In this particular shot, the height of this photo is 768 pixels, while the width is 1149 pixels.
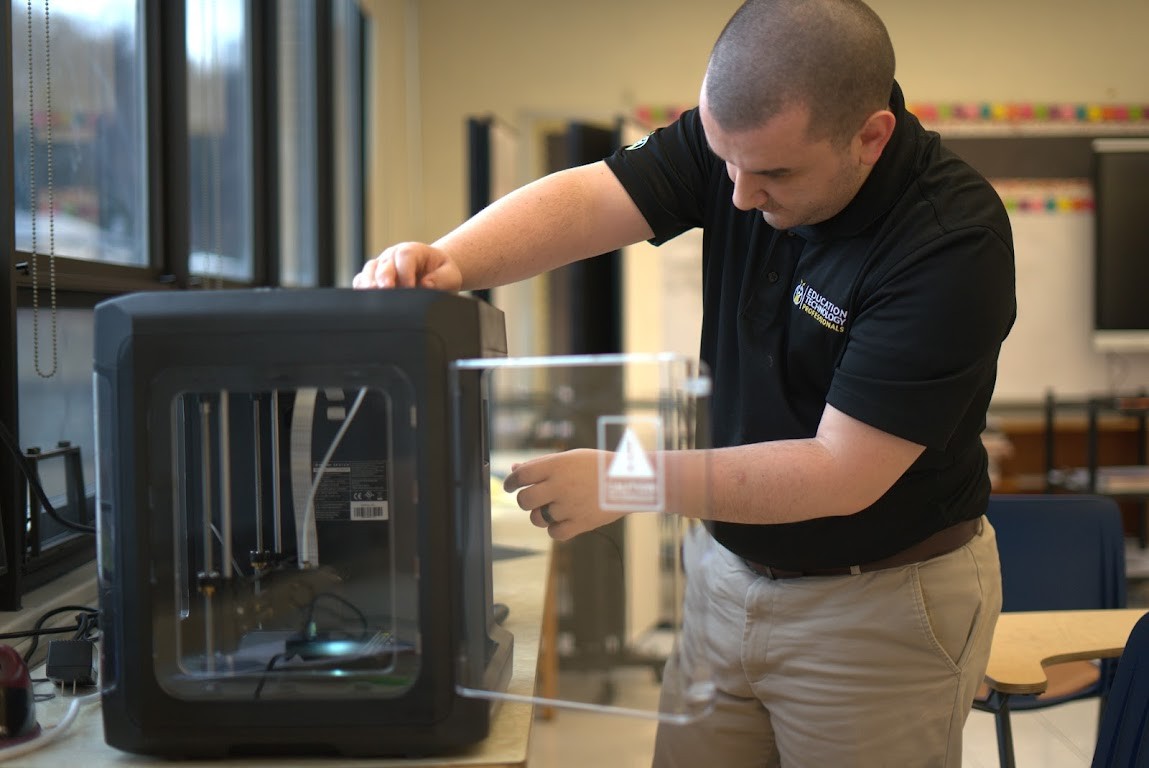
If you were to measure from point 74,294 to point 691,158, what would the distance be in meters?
1.07

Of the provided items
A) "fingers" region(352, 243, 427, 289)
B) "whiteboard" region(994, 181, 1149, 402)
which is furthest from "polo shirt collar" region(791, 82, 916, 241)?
"whiteboard" region(994, 181, 1149, 402)

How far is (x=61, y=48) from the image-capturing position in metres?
1.81

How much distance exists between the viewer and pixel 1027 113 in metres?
4.96

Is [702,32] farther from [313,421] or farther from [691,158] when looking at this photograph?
[313,421]

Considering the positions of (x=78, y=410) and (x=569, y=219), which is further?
(x=78, y=410)

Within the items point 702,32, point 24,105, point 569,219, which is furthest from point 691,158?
point 702,32

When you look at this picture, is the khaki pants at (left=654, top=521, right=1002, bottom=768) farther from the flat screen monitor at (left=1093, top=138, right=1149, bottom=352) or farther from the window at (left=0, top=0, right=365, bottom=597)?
the flat screen monitor at (left=1093, top=138, right=1149, bottom=352)

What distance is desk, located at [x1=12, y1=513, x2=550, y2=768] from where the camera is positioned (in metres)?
0.87

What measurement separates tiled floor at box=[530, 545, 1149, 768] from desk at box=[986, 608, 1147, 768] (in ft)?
1.18

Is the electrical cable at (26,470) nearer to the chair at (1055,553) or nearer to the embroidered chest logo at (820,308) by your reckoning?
the embroidered chest logo at (820,308)

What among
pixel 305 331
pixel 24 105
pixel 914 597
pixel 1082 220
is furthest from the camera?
→ pixel 1082 220

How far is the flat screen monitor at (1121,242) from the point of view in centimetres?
477

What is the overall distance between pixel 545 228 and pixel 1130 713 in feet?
2.93

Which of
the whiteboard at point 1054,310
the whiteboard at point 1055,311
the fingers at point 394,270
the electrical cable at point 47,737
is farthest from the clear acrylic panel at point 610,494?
the whiteboard at point 1054,310
